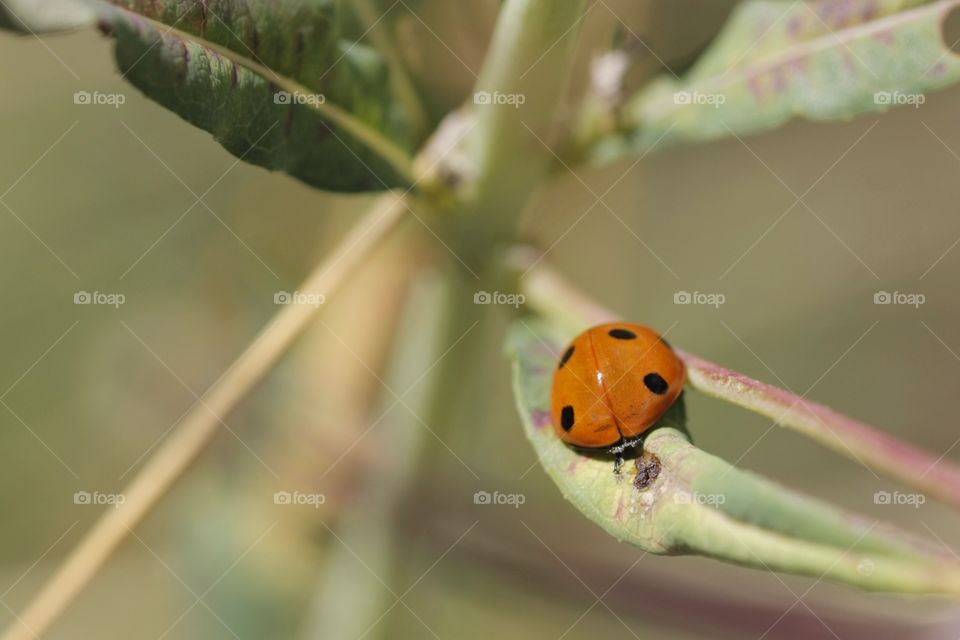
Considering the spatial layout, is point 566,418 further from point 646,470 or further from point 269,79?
point 269,79

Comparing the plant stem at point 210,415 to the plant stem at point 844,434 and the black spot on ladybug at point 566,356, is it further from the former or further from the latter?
the plant stem at point 844,434

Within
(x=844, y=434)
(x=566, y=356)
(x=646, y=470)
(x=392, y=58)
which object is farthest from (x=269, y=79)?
(x=844, y=434)

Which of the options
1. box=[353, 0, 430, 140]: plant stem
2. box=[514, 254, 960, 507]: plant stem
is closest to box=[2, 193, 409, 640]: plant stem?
box=[353, 0, 430, 140]: plant stem

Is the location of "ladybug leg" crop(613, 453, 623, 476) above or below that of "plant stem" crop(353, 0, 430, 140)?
below

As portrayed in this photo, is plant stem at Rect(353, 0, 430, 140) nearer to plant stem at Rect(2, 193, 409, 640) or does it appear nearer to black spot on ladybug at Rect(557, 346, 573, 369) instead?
plant stem at Rect(2, 193, 409, 640)

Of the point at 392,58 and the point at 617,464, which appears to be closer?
the point at 617,464

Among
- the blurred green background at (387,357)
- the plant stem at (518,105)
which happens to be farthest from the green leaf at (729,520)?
the blurred green background at (387,357)
